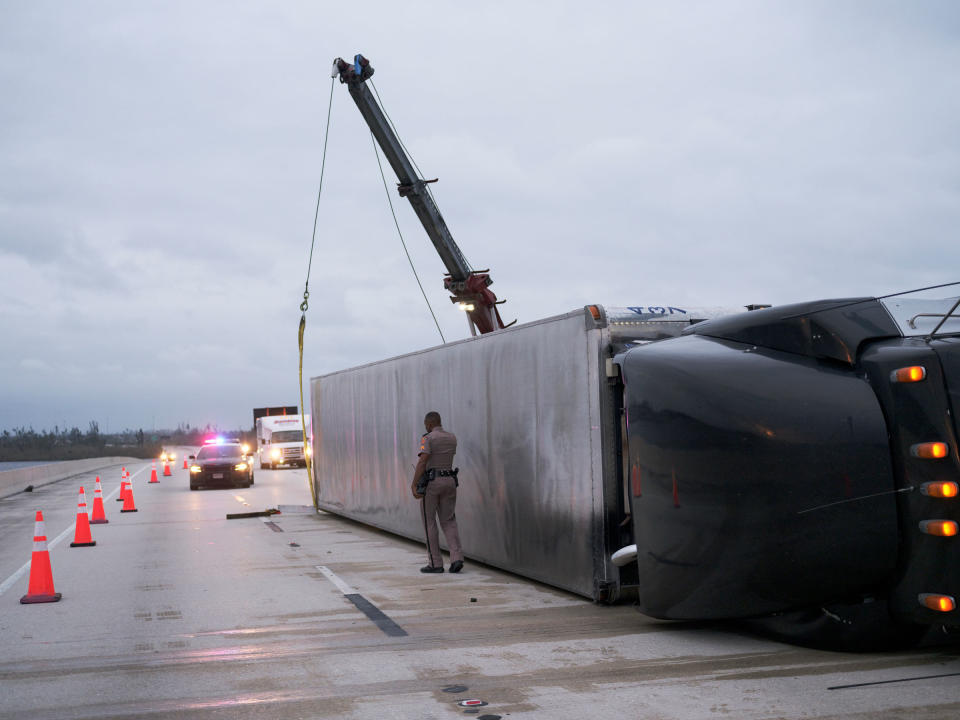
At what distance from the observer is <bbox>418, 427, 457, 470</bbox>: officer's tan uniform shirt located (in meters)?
11.6

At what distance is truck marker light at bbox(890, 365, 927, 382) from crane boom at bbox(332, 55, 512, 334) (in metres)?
15.3

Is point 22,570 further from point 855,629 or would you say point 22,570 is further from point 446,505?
point 855,629

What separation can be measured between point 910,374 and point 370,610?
5279mm

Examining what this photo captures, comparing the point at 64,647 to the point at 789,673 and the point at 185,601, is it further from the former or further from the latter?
the point at 789,673

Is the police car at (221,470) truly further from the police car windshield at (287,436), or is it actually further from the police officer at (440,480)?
the police officer at (440,480)

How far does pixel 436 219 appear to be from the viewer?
21.5 m

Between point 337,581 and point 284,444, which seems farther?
point 284,444

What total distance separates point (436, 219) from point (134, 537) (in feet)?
29.3

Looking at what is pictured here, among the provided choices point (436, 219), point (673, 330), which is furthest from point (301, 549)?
point (436, 219)

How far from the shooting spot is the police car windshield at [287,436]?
47.2 metres

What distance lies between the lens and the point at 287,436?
47.4 meters

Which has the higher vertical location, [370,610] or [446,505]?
[446,505]

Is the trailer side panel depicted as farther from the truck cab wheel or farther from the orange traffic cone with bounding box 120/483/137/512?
the orange traffic cone with bounding box 120/483/137/512

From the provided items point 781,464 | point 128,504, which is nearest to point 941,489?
point 781,464
